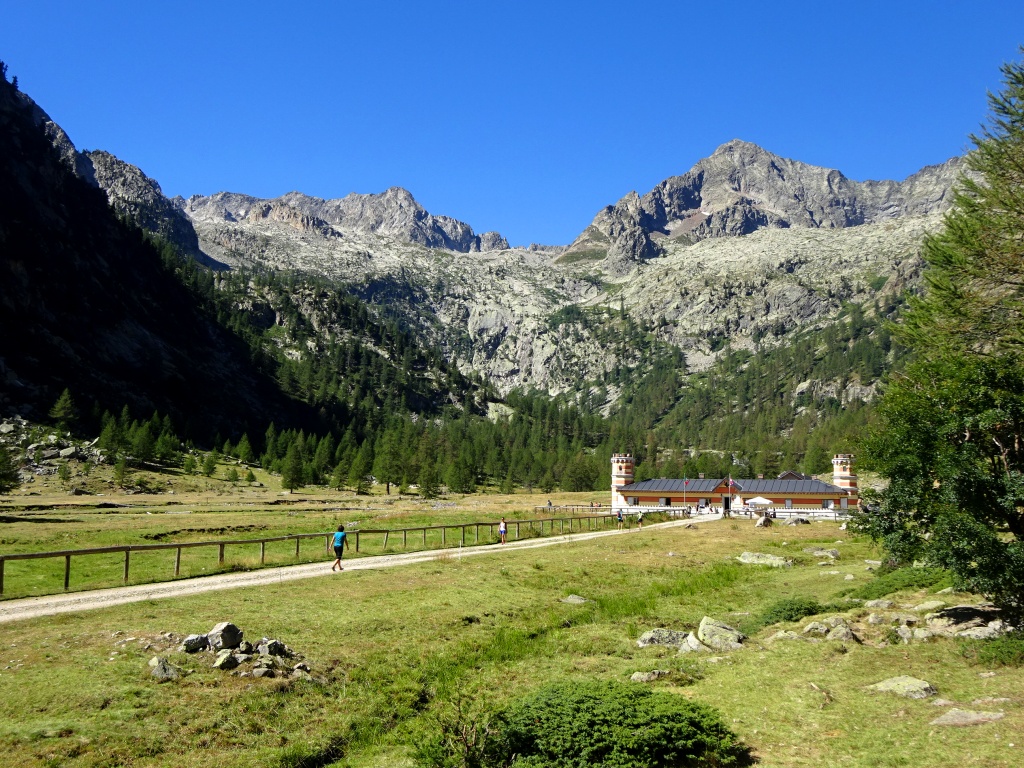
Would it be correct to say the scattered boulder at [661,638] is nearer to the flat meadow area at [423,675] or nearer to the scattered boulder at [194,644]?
the flat meadow area at [423,675]

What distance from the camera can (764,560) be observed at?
1752 inches

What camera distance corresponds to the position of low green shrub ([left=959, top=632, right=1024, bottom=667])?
15.6m

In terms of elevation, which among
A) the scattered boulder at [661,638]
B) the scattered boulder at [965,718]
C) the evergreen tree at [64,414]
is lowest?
the scattered boulder at [661,638]

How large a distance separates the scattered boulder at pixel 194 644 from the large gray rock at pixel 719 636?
603 inches

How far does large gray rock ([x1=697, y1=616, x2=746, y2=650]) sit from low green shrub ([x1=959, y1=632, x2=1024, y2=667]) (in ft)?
20.3

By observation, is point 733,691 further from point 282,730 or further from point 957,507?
point 282,730

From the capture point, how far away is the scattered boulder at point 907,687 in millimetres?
14539

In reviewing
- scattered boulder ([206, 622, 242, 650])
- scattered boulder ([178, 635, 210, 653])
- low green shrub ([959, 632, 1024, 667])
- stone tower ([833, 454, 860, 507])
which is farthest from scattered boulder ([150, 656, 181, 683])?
stone tower ([833, 454, 860, 507])

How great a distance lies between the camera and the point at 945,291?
34969 mm

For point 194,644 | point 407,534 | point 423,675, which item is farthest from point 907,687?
point 407,534

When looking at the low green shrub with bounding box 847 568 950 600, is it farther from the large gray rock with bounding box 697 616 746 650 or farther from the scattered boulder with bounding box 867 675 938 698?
the scattered boulder with bounding box 867 675 938 698

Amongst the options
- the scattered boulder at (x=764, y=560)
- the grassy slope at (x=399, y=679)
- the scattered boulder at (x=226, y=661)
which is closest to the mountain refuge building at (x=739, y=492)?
the scattered boulder at (x=764, y=560)

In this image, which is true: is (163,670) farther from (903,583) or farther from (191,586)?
(903,583)

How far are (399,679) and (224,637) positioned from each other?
487cm
